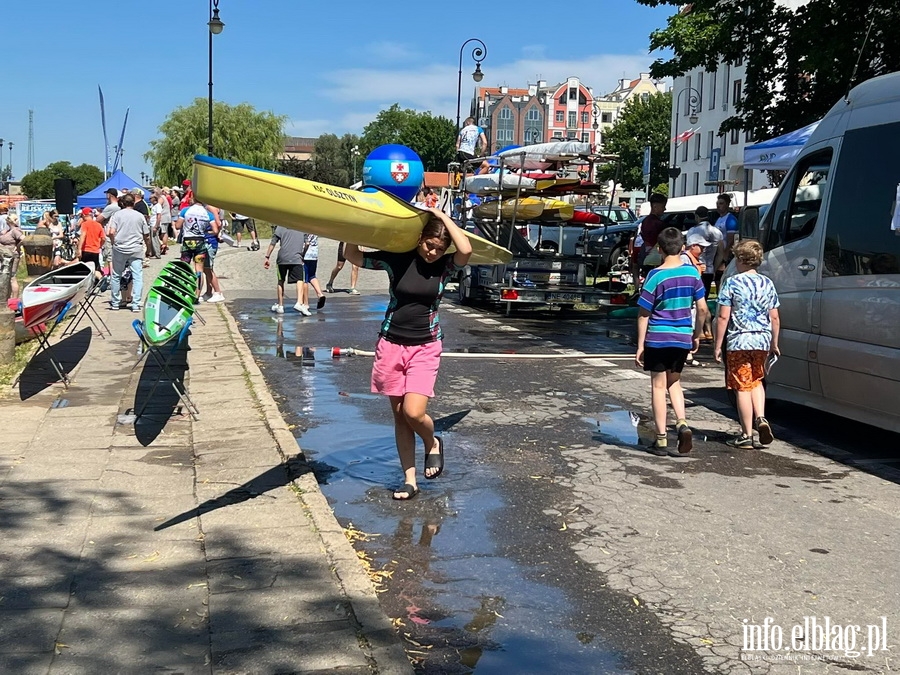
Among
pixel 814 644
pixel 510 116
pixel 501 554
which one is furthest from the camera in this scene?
pixel 510 116

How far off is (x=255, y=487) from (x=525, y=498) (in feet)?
5.46

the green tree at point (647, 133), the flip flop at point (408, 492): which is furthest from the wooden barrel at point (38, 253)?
the green tree at point (647, 133)

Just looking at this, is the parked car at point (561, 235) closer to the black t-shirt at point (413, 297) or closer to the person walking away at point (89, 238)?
the person walking away at point (89, 238)

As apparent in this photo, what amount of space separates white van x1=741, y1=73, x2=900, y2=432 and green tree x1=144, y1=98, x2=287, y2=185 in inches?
2552

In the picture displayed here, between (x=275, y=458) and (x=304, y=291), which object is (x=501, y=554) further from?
(x=304, y=291)

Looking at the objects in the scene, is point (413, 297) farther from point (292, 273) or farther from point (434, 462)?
point (292, 273)

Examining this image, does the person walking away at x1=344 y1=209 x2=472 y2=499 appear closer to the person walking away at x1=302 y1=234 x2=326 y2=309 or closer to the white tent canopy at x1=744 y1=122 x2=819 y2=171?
the white tent canopy at x1=744 y1=122 x2=819 y2=171

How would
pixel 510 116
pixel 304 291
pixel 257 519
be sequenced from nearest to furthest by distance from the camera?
pixel 257 519
pixel 304 291
pixel 510 116

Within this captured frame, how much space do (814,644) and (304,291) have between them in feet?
46.0

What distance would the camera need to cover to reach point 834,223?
822cm

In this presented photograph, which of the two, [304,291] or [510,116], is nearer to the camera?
[304,291]

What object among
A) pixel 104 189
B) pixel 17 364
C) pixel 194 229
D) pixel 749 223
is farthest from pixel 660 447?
pixel 104 189

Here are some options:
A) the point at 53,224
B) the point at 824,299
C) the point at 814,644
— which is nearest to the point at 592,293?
the point at 824,299

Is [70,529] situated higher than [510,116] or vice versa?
[510,116]
